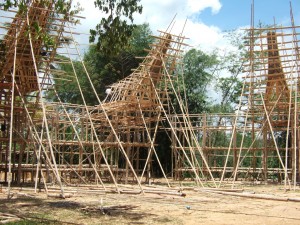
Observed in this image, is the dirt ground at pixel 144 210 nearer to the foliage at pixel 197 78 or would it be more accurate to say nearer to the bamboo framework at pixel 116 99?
the bamboo framework at pixel 116 99

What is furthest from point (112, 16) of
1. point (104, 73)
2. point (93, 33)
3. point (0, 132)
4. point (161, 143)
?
point (104, 73)

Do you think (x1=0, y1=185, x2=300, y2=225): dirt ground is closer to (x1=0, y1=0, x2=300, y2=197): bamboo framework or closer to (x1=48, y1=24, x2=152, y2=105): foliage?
(x1=0, y1=0, x2=300, y2=197): bamboo framework

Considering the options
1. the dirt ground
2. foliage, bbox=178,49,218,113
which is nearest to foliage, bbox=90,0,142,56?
the dirt ground

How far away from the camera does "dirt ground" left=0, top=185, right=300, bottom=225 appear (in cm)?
866

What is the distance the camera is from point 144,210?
9969 millimetres

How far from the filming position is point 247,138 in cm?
2948

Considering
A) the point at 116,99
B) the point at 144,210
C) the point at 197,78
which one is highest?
the point at 197,78

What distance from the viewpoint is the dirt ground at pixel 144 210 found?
866 cm

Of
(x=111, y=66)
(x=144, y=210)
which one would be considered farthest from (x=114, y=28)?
(x=111, y=66)

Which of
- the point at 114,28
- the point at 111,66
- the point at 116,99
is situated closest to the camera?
the point at 114,28

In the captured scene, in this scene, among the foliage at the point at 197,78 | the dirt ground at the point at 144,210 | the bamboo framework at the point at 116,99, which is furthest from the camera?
the foliage at the point at 197,78

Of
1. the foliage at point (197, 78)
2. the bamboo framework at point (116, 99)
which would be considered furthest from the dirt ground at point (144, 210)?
the foliage at point (197, 78)

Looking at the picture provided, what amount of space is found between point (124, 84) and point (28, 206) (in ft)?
31.9

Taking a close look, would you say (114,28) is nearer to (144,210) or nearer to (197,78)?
(144,210)
